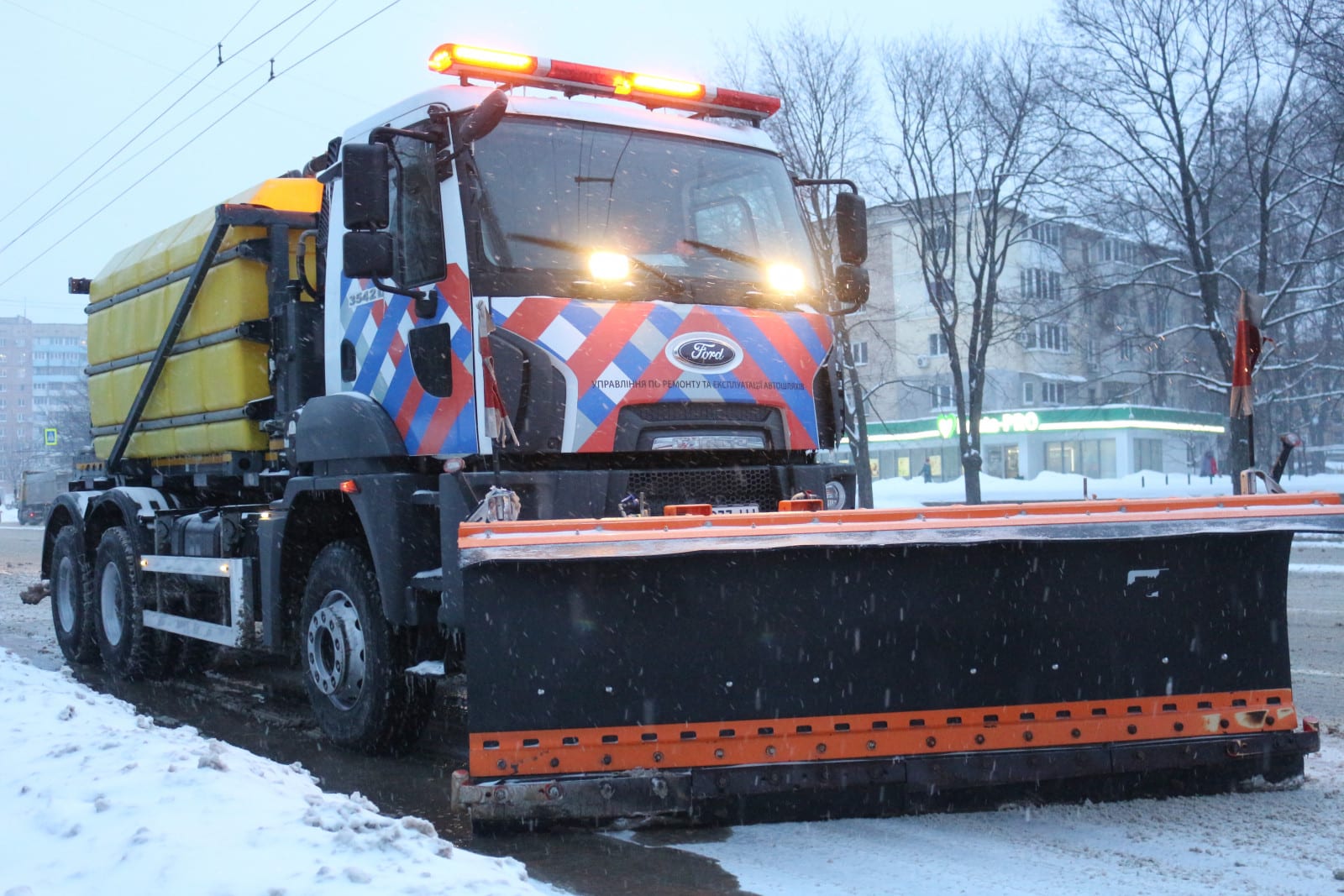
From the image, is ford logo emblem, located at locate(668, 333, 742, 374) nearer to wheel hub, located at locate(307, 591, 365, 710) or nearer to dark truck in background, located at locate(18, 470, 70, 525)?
wheel hub, located at locate(307, 591, 365, 710)

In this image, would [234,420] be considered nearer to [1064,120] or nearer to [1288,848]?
[1288,848]

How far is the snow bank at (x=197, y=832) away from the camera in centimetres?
356

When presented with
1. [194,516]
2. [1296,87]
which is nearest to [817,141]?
[1296,87]

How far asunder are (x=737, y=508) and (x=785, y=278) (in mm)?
1220

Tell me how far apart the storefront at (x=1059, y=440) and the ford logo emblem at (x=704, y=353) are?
150 feet

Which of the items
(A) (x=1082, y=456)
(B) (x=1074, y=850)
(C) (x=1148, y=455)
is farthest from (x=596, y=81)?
(C) (x=1148, y=455)

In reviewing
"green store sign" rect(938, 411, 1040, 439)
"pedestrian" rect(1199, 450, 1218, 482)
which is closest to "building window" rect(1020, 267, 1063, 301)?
"pedestrian" rect(1199, 450, 1218, 482)

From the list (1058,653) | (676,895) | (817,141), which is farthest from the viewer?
(817,141)

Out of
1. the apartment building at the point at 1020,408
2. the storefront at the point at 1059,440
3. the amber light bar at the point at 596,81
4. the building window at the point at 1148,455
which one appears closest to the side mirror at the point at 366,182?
the amber light bar at the point at 596,81

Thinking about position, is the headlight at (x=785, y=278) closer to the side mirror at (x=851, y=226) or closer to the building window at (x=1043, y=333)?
the side mirror at (x=851, y=226)

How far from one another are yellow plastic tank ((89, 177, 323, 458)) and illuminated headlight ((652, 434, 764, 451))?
2998mm

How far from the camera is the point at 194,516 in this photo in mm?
8242

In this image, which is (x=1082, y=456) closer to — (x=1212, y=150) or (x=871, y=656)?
(x=1212, y=150)

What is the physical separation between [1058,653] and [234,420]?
5.06 m
